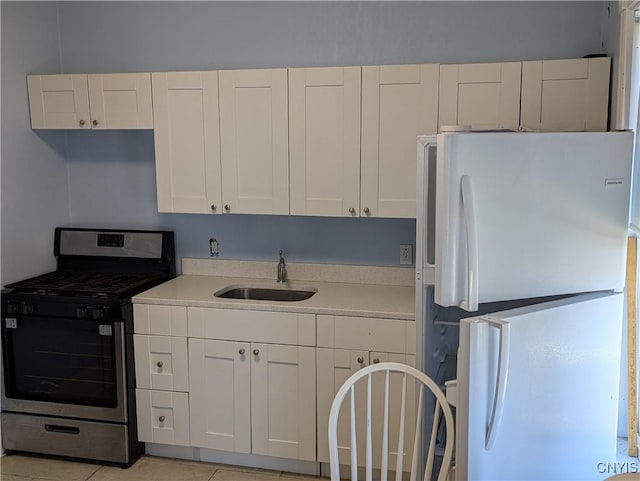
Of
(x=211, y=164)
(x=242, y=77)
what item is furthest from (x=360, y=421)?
(x=242, y=77)

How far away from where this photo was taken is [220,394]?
3.21 meters

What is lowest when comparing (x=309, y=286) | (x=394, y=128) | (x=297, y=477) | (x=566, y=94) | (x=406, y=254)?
(x=297, y=477)

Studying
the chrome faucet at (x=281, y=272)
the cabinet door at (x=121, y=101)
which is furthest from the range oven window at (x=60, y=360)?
the cabinet door at (x=121, y=101)

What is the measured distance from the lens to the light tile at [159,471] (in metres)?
3.19

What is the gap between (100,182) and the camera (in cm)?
384

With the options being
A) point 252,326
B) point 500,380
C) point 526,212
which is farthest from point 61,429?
point 526,212

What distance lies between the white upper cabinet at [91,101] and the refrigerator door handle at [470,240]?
6.56ft

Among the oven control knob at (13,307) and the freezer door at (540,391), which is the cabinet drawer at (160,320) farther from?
the freezer door at (540,391)

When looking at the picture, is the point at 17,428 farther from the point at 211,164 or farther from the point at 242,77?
the point at 242,77

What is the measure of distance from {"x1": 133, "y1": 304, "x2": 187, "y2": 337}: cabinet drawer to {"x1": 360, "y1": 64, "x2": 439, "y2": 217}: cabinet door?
106 cm

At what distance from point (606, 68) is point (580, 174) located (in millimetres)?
1039

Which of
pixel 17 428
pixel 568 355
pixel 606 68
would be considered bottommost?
pixel 17 428

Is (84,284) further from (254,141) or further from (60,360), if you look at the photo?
(254,141)

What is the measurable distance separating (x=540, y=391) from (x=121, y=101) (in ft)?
8.22
